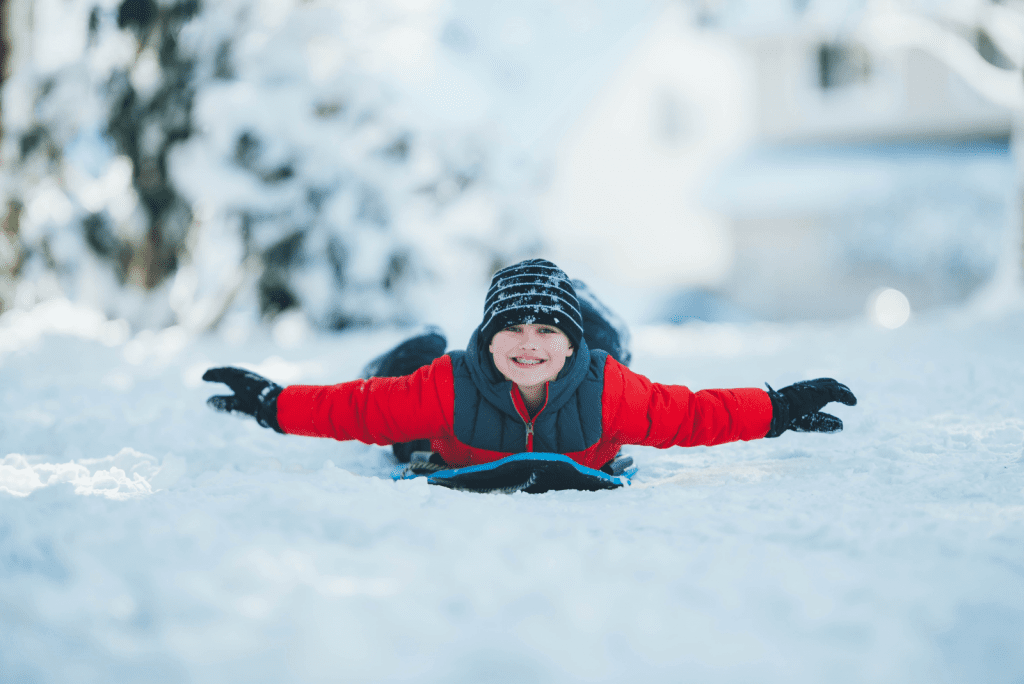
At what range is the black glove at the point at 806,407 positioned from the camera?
80.0 inches

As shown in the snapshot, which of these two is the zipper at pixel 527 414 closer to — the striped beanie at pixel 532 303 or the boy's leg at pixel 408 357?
the striped beanie at pixel 532 303

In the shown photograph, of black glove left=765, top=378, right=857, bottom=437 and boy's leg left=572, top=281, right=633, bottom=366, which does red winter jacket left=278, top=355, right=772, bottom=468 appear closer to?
black glove left=765, top=378, right=857, bottom=437

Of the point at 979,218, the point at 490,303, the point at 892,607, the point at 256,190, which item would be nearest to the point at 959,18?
the point at 979,218

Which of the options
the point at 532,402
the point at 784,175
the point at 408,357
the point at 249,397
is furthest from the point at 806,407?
the point at 784,175

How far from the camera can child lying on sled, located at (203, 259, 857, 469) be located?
197cm

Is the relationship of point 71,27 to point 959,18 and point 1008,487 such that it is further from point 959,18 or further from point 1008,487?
point 959,18

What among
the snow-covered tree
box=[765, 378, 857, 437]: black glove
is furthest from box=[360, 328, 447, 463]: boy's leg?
the snow-covered tree

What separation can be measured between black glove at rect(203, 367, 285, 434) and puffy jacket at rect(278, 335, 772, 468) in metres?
0.03

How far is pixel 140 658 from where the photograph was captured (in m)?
1.04

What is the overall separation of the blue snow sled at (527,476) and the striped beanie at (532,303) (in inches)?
13.3

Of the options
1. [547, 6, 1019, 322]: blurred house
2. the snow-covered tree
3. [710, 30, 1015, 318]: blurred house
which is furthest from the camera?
[547, 6, 1019, 322]: blurred house

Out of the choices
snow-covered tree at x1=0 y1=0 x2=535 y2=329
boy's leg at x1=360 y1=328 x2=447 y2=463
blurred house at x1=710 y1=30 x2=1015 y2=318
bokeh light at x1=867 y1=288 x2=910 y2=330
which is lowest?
boy's leg at x1=360 y1=328 x2=447 y2=463

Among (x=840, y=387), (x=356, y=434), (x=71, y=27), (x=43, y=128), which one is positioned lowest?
(x=356, y=434)

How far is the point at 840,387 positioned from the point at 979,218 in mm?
11856
